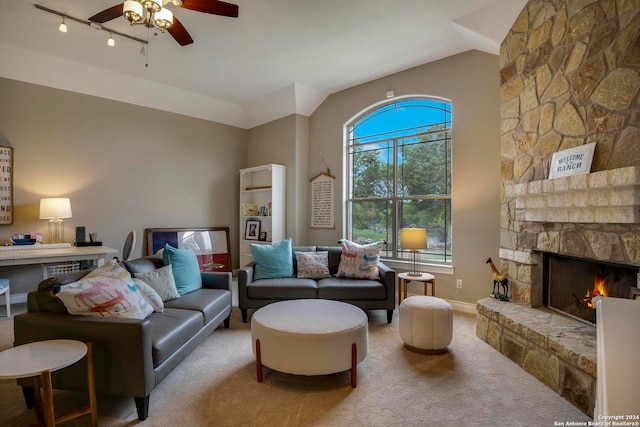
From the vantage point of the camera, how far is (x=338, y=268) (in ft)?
13.0

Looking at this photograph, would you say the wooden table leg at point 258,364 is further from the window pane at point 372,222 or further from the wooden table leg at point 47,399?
the window pane at point 372,222

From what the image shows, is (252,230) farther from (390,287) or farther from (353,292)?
(390,287)

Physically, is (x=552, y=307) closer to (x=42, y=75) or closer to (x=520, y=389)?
(x=520, y=389)

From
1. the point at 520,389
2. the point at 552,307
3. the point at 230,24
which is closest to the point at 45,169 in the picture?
the point at 230,24

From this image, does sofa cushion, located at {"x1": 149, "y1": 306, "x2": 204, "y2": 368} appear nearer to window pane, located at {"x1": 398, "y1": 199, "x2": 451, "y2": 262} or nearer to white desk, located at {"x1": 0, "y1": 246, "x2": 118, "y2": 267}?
white desk, located at {"x1": 0, "y1": 246, "x2": 118, "y2": 267}

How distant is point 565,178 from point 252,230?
4.68 meters

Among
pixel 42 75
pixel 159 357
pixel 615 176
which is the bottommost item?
pixel 159 357

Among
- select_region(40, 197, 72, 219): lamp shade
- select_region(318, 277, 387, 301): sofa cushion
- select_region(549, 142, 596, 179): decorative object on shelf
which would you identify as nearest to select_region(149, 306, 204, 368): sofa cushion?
select_region(318, 277, 387, 301): sofa cushion

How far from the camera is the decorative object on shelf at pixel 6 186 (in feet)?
12.9

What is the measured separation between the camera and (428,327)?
106 inches

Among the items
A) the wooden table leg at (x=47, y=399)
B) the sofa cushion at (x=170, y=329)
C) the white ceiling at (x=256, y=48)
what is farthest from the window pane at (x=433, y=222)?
the wooden table leg at (x=47, y=399)

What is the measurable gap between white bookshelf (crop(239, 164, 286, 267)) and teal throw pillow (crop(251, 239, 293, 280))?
1.35 m

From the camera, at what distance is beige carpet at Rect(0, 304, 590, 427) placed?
187 cm

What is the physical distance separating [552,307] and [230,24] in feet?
13.5
